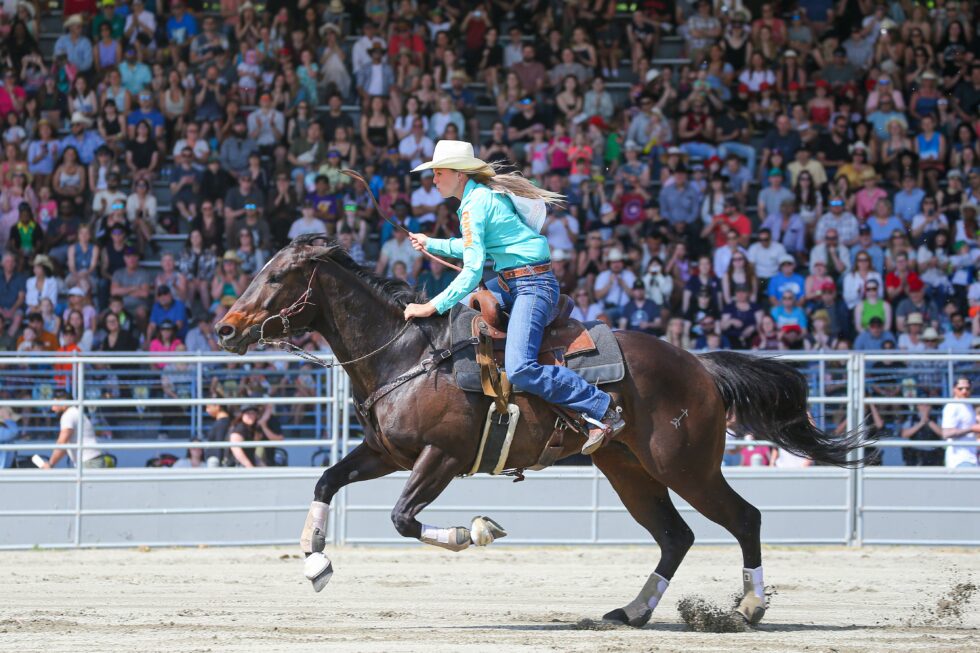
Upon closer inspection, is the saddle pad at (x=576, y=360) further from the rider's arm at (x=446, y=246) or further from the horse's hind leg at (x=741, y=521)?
the horse's hind leg at (x=741, y=521)

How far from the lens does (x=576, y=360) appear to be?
749 centimetres

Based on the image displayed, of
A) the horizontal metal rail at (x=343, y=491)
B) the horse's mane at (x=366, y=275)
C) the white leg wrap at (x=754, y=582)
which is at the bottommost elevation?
the horizontal metal rail at (x=343, y=491)

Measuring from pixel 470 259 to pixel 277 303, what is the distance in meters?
1.11

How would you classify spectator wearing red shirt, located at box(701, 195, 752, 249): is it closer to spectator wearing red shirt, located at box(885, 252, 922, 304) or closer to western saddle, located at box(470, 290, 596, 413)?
spectator wearing red shirt, located at box(885, 252, 922, 304)

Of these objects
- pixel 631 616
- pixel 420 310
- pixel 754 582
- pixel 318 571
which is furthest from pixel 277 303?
pixel 754 582

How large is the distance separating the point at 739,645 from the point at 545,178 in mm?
9606

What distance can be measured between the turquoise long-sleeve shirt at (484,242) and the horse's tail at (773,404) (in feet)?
4.81

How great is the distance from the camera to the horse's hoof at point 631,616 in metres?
7.59

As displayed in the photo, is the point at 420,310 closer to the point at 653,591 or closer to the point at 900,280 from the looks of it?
the point at 653,591

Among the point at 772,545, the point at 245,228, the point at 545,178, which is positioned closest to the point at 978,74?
the point at 545,178

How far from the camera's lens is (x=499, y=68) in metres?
17.6

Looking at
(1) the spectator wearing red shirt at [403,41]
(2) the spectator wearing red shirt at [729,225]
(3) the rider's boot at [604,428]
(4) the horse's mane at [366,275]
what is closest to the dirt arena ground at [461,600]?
(3) the rider's boot at [604,428]

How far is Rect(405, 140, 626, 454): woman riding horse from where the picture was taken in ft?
23.6

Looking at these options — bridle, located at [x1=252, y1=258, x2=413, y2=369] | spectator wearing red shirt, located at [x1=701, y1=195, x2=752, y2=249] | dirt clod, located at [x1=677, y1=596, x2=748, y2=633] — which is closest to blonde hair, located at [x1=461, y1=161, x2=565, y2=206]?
bridle, located at [x1=252, y1=258, x2=413, y2=369]
